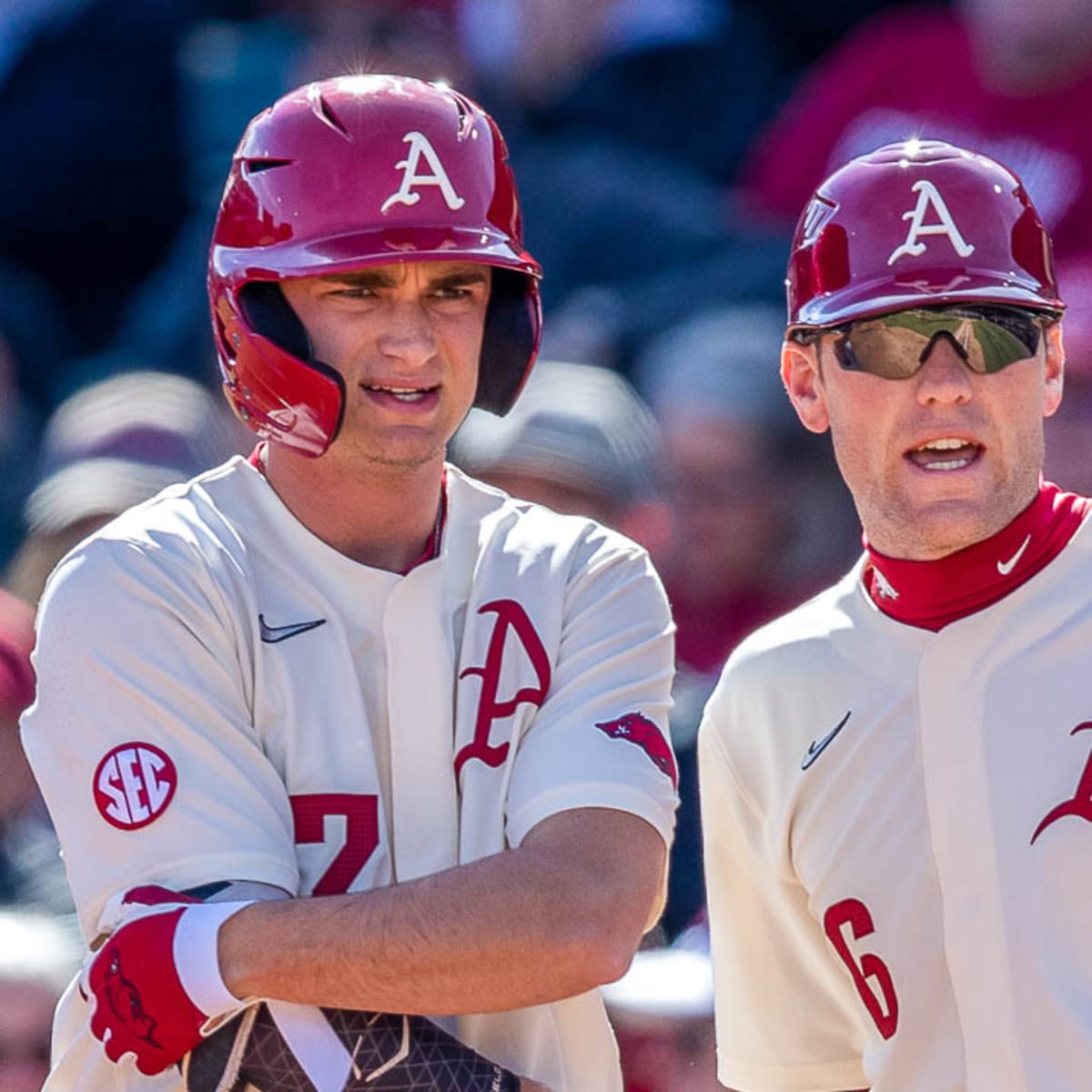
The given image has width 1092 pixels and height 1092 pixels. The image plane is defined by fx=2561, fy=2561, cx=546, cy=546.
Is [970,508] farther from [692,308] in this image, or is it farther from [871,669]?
[692,308]

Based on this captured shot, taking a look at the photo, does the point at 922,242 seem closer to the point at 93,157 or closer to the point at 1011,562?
the point at 1011,562

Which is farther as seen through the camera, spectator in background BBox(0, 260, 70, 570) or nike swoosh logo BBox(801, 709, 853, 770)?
spectator in background BBox(0, 260, 70, 570)

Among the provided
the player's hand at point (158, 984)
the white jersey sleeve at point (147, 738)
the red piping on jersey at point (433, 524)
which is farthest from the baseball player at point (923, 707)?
the player's hand at point (158, 984)

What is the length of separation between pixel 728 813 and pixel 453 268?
37.9 inches

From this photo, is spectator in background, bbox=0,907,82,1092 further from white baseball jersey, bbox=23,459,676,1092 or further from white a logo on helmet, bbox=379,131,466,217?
white a logo on helmet, bbox=379,131,466,217

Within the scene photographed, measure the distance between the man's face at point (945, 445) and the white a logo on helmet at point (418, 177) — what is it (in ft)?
2.19

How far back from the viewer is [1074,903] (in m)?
3.65

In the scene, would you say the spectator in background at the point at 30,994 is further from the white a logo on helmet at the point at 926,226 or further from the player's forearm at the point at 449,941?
the white a logo on helmet at the point at 926,226

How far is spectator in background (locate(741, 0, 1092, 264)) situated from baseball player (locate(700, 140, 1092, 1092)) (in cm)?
283

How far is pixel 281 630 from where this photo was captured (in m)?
3.71

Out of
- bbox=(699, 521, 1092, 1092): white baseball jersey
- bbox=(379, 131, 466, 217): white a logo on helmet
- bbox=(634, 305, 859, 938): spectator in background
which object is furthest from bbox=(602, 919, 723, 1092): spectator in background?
bbox=(379, 131, 466, 217): white a logo on helmet

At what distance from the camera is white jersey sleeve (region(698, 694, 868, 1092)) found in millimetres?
3982

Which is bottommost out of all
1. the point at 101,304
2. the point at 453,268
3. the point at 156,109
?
the point at 453,268

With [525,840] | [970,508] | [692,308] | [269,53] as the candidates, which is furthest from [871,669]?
[269,53]
